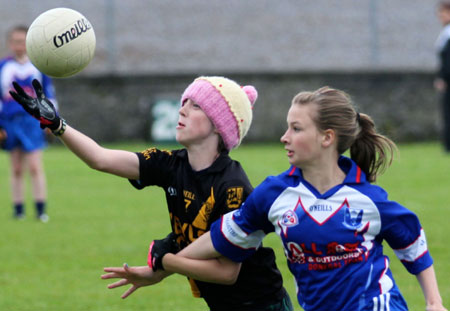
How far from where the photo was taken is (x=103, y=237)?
28.4ft

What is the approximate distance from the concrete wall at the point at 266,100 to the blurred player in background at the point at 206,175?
1525 centimetres

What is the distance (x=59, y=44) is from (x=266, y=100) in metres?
15.6

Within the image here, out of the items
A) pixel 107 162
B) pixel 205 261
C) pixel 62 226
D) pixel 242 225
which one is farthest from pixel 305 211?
pixel 62 226

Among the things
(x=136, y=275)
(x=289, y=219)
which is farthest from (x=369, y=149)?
(x=136, y=275)

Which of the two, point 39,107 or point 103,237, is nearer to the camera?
point 39,107

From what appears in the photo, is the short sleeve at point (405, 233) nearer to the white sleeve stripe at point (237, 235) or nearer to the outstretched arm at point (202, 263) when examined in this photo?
the white sleeve stripe at point (237, 235)

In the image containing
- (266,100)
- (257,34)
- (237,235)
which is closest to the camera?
(237,235)

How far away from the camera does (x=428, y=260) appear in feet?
12.3

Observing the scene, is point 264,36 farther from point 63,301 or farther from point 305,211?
point 305,211

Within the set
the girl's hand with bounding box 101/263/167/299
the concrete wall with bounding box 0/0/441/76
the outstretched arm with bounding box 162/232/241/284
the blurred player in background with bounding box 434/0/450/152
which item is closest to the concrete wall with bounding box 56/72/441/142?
the concrete wall with bounding box 0/0/441/76

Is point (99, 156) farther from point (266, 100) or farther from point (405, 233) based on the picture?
point (266, 100)

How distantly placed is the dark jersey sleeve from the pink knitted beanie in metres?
0.29

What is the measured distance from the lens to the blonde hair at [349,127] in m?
3.89

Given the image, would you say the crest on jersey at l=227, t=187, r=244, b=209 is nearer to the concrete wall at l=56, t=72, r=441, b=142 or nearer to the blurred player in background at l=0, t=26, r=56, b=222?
the blurred player in background at l=0, t=26, r=56, b=222
